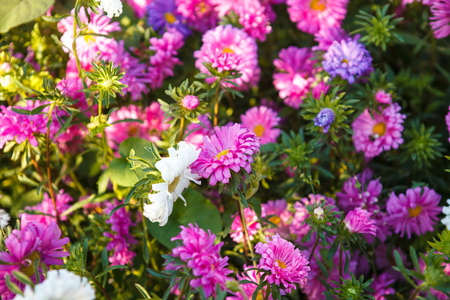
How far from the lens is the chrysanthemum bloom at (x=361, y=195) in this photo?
1.32 metres

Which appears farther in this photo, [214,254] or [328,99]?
[328,99]

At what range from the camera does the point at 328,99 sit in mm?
1259

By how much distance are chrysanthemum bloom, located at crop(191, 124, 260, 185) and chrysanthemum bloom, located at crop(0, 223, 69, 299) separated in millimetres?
356

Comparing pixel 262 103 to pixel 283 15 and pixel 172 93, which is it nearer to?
pixel 283 15

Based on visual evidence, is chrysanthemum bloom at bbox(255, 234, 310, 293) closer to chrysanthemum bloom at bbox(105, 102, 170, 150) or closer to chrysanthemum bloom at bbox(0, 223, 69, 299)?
chrysanthemum bloom at bbox(0, 223, 69, 299)

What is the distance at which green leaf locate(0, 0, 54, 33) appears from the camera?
4.56 feet

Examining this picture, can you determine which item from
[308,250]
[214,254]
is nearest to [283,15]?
[308,250]

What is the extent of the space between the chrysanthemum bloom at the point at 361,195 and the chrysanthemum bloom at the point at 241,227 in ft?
0.91

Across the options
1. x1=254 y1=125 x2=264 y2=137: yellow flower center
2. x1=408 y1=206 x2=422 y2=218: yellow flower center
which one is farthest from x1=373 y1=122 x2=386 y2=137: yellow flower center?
x1=254 y1=125 x2=264 y2=137: yellow flower center

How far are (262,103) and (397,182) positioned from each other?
1.93 feet

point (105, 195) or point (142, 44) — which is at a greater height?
point (142, 44)

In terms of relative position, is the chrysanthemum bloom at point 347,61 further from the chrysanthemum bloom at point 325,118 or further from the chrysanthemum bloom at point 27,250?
the chrysanthemum bloom at point 27,250

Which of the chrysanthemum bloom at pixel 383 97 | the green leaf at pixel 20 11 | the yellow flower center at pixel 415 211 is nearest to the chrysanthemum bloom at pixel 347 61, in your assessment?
the chrysanthemum bloom at pixel 383 97

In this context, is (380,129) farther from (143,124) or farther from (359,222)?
(143,124)
